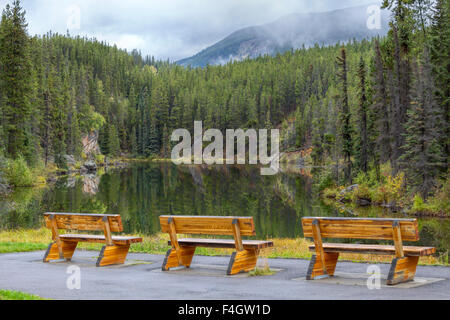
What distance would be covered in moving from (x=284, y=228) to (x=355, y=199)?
1687 cm

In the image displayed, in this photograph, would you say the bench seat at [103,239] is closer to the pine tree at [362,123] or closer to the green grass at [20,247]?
the green grass at [20,247]

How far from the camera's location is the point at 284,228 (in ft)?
89.5

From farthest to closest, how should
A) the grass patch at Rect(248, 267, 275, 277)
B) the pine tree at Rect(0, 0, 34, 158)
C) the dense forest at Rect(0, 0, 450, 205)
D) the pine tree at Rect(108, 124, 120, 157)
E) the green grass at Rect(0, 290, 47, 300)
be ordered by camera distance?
the pine tree at Rect(108, 124, 120, 157)
the pine tree at Rect(0, 0, 34, 158)
the dense forest at Rect(0, 0, 450, 205)
the grass patch at Rect(248, 267, 275, 277)
the green grass at Rect(0, 290, 47, 300)

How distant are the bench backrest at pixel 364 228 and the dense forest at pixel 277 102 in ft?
95.4

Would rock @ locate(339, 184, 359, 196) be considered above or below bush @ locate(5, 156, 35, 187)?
below

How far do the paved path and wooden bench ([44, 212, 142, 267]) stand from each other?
309 millimetres

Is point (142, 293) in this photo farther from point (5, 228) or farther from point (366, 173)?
point (366, 173)

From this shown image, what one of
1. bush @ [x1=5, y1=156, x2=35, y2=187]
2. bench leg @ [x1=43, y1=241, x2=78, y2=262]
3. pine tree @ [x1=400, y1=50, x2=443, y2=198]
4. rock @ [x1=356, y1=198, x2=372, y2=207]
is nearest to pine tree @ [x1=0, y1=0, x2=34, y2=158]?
bush @ [x1=5, y1=156, x2=35, y2=187]

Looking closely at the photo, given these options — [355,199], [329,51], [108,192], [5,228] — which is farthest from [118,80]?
[5,228]

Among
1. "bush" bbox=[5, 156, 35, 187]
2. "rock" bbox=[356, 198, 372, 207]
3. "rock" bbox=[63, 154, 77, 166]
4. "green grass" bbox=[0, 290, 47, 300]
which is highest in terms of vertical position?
"rock" bbox=[63, 154, 77, 166]

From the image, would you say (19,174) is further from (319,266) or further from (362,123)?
(319,266)

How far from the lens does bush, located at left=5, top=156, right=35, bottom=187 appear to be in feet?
171

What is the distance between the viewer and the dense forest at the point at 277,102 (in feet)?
128

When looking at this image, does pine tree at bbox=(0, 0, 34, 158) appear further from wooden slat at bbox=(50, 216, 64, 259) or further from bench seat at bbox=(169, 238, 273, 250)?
bench seat at bbox=(169, 238, 273, 250)
